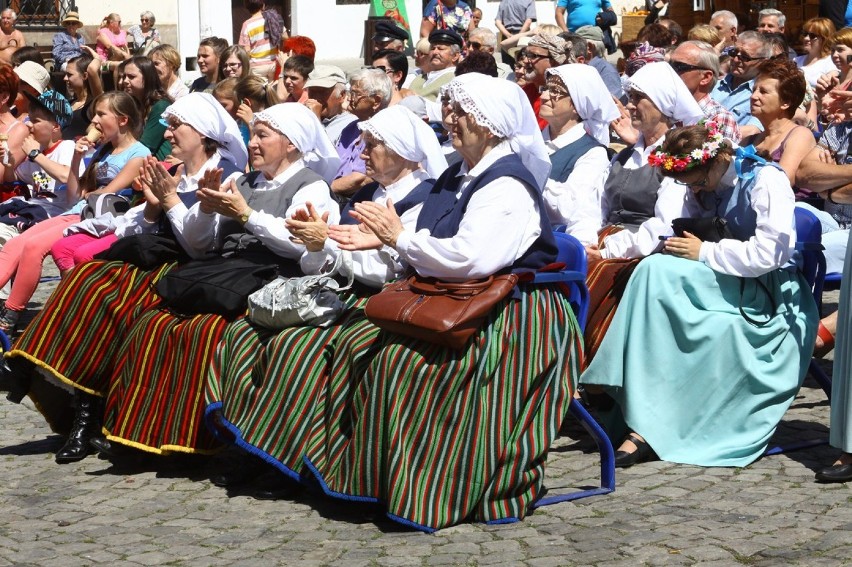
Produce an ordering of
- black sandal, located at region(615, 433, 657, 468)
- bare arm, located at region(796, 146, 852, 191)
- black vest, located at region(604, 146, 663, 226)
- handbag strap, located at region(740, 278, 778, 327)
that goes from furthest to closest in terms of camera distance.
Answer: black vest, located at region(604, 146, 663, 226) < handbag strap, located at region(740, 278, 778, 327) < black sandal, located at region(615, 433, 657, 468) < bare arm, located at region(796, 146, 852, 191)

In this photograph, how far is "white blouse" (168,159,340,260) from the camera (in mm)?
5773

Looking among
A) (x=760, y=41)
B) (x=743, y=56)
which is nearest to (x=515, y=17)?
(x=760, y=41)

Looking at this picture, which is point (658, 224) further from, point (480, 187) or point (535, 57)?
point (535, 57)

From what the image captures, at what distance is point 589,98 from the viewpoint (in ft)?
21.7

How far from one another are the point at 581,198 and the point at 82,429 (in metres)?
2.49

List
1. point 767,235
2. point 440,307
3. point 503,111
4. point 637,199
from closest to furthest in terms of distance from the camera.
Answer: point 440,307, point 503,111, point 767,235, point 637,199

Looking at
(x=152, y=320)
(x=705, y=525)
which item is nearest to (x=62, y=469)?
(x=152, y=320)

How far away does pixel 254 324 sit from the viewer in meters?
5.56

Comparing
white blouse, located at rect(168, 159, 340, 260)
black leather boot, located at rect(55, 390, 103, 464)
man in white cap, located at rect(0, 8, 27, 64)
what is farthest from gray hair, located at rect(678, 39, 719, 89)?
man in white cap, located at rect(0, 8, 27, 64)

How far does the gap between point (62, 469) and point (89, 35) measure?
1621 centimetres

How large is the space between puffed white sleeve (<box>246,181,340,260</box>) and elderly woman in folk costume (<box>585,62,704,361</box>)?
1198 mm

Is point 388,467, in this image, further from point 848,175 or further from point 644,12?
point 644,12

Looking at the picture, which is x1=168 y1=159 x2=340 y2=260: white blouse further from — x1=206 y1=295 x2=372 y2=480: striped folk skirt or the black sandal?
the black sandal

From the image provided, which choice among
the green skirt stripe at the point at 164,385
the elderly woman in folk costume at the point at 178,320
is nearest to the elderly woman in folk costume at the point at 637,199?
the elderly woman in folk costume at the point at 178,320
